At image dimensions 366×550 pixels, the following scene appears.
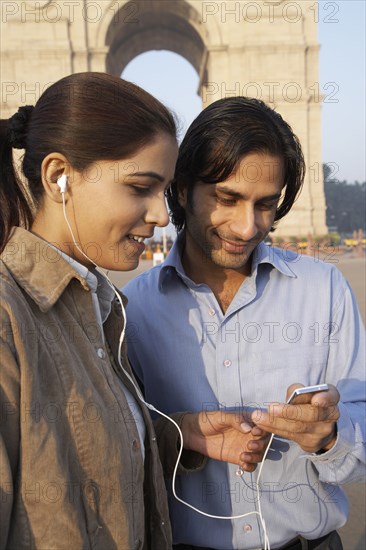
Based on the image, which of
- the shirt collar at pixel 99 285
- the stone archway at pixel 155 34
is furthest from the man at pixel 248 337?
the stone archway at pixel 155 34

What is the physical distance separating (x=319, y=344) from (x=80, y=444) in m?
0.98

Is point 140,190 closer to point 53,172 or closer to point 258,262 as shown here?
point 53,172

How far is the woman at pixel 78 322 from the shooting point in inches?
51.9

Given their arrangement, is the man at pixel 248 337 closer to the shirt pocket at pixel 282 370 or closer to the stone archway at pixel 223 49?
the shirt pocket at pixel 282 370

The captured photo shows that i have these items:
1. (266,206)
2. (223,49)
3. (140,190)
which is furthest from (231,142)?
(223,49)

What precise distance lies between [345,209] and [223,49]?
2325 inches

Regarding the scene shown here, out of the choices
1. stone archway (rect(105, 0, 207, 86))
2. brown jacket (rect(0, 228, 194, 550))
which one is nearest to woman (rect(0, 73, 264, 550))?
brown jacket (rect(0, 228, 194, 550))

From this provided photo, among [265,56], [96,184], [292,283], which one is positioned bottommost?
[292,283]

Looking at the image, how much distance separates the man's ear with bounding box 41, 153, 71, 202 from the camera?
1630mm

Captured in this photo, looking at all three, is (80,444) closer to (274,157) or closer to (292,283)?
(292,283)

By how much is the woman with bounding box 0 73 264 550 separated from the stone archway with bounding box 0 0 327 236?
21879mm

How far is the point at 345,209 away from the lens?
79.5 meters

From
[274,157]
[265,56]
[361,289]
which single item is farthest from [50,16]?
[274,157]

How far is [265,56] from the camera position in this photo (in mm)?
23266
